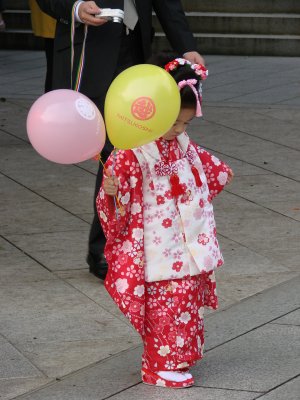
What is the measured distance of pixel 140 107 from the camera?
405 cm

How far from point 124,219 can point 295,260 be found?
1947mm

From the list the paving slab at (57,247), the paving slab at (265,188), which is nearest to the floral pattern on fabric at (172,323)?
the paving slab at (57,247)

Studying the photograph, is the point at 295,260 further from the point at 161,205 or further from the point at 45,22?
the point at 45,22

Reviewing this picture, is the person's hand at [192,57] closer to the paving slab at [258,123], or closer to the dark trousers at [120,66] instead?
the dark trousers at [120,66]

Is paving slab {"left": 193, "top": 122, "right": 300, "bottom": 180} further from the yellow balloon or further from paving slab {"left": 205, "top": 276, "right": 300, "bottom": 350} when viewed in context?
the yellow balloon

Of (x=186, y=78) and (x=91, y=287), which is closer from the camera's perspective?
(x=186, y=78)

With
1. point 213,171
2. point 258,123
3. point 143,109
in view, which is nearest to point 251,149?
point 258,123

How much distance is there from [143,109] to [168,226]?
59cm

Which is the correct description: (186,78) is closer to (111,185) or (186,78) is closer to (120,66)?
(111,185)

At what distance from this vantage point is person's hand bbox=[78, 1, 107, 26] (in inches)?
200

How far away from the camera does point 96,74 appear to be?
5.52 metres

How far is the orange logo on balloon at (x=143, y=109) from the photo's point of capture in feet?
13.3

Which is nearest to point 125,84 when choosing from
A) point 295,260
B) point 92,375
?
point 92,375

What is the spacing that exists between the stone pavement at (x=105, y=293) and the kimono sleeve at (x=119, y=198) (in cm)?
68
